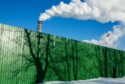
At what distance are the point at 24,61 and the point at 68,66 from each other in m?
4.16

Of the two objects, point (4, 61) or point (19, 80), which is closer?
point (4, 61)

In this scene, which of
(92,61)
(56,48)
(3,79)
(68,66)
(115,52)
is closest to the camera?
(3,79)

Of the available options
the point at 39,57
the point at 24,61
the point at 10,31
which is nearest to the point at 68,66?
the point at 39,57

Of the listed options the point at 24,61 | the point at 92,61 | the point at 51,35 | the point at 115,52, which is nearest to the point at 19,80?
the point at 24,61

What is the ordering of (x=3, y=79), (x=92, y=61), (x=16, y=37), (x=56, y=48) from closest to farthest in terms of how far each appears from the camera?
(x=3, y=79) → (x=16, y=37) → (x=56, y=48) → (x=92, y=61)

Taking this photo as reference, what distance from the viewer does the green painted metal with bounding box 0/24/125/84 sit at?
11.0 meters

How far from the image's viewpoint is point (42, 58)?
1319 cm

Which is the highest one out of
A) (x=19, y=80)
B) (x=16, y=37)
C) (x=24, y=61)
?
(x=16, y=37)

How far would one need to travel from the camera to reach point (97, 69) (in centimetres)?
1966

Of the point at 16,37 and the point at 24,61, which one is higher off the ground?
the point at 16,37

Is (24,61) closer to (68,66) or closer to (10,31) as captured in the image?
(10,31)

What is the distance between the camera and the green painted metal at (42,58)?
11.0 m

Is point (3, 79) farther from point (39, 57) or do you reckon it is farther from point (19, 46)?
point (39, 57)

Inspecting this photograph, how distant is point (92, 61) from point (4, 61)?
891 cm
